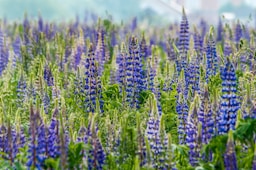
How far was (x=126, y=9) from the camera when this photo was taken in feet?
60.2

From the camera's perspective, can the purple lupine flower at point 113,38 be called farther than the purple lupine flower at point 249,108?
Yes

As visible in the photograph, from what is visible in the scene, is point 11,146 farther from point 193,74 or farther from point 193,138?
point 193,74

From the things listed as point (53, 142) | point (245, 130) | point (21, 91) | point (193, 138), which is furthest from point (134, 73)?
point (245, 130)

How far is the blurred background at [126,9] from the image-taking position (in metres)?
16.9

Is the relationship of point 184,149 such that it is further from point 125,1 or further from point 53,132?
point 125,1

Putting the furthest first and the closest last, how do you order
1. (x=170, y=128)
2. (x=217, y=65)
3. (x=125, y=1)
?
(x=125, y=1)
(x=217, y=65)
(x=170, y=128)

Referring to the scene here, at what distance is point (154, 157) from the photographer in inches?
171

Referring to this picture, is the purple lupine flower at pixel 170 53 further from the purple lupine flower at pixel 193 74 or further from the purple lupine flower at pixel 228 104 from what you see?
the purple lupine flower at pixel 228 104

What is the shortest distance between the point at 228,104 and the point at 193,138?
0.32 m

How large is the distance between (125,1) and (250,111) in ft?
46.0

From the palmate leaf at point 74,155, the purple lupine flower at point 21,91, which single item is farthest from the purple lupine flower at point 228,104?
the purple lupine flower at point 21,91

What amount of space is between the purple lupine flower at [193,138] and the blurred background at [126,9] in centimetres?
1132

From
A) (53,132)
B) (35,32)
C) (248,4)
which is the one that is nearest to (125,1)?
(248,4)

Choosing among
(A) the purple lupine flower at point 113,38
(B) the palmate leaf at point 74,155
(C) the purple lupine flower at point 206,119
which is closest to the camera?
(B) the palmate leaf at point 74,155
